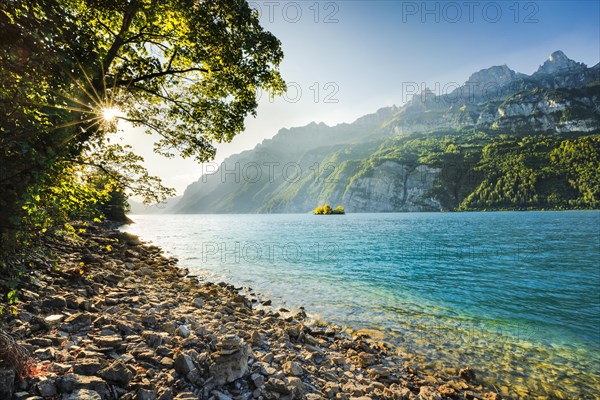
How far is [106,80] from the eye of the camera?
334 inches

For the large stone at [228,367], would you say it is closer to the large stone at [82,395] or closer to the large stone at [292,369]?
the large stone at [292,369]

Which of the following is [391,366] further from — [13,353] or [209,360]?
[13,353]

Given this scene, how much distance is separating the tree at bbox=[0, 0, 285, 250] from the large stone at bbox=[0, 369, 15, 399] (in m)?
2.21

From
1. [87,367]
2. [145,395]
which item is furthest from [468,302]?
[87,367]

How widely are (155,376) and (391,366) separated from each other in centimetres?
817

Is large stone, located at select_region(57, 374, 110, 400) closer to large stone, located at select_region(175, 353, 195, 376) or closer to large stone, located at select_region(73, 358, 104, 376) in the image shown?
large stone, located at select_region(73, 358, 104, 376)

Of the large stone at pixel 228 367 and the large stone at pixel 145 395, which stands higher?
the large stone at pixel 145 395

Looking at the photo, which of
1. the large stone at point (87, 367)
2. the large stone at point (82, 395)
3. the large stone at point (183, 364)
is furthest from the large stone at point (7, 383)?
the large stone at point (183, 364)

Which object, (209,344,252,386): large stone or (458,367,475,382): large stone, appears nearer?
(209,344,252,386): large stone

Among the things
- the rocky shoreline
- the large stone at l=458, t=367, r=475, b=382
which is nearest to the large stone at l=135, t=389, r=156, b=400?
the rocky shoreline

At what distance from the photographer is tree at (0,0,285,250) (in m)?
3.88

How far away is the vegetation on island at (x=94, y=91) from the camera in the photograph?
3912 mm

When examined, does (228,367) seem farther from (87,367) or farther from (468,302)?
(468,302)

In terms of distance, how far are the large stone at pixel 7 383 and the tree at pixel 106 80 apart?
221 centimetres
